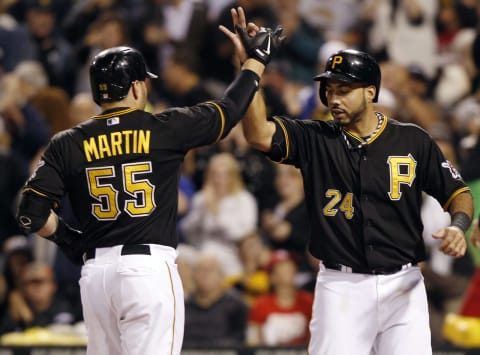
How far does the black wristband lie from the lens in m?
4.75

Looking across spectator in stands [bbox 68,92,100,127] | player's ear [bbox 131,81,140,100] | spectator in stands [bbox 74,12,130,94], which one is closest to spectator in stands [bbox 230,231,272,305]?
spectator in stands [bbox 68,92,100,127]

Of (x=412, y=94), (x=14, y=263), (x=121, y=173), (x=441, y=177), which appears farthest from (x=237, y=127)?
(x=121, y=173)

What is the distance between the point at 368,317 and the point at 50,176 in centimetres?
161

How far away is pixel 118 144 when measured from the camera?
4.51 meters

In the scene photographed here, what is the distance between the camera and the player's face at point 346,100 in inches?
194

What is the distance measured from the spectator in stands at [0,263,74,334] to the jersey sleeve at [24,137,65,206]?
11.7 ft

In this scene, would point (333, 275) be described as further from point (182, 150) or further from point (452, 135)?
point (452, 135)

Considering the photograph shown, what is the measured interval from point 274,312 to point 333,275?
9.65ft

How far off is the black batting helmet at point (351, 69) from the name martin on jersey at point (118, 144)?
959mm

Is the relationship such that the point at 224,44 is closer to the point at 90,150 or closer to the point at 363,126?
the point at 363,126

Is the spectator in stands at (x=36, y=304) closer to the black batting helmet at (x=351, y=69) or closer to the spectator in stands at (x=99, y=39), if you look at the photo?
the spectator in stands at (x=99, y=39)

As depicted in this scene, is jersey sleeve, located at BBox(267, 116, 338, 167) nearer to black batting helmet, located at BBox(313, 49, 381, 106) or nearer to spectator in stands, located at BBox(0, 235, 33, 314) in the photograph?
black batting helmet, located at BBox(313, 49, 381, 106)

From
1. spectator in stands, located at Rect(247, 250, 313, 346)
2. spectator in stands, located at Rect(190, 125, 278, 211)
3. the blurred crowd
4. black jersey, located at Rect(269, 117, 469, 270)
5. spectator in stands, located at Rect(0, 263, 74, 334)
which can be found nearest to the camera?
black jersey, located at Rect(269, 117, 469, 270)

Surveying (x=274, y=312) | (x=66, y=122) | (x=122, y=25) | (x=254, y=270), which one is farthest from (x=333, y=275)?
(x=122, y=25)
